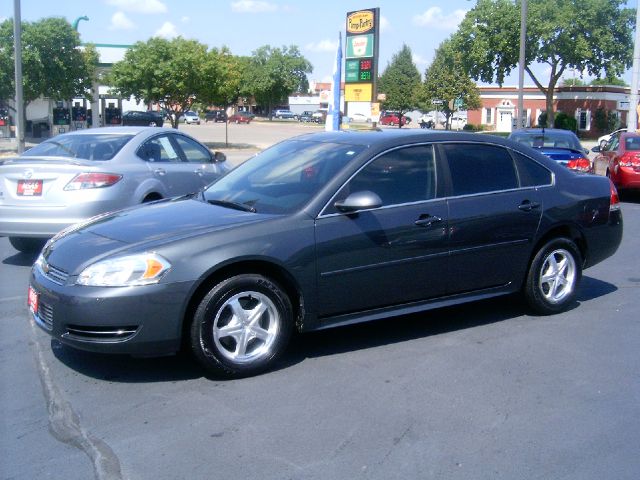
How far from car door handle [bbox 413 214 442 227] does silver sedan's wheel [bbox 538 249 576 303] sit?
1.35 metres

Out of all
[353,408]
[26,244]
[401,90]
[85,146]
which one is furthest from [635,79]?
[401,90]

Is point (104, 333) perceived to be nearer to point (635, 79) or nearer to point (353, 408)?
point (353, 408)

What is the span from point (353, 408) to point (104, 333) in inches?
64.3

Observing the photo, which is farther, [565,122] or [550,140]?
[565,122]

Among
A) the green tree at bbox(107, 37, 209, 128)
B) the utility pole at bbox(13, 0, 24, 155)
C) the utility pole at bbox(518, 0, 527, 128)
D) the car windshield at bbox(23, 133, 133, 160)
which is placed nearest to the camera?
the car windshield at bbox(23, 133, 133, 160)

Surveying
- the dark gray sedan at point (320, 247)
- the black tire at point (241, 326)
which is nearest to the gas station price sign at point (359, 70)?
the dark gray sedan at point (320, 247)

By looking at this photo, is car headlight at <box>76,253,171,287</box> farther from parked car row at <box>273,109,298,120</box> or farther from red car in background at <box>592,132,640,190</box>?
parked car row at <box>273,109,298,120</box>

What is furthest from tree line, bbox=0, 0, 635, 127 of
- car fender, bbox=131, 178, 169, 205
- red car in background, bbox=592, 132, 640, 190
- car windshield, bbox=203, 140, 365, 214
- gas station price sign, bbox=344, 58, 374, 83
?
car windshield, bbox=203, 140, 365, 214

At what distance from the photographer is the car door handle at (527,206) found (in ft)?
20.7

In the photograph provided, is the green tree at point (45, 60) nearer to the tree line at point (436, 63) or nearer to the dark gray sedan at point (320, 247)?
the tree line at point (436, 63)

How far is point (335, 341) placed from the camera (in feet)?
19.6

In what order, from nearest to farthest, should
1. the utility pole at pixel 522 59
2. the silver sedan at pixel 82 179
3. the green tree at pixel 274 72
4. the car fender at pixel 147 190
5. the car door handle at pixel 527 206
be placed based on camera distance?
1. the car door handle at pixel 527 206
2. the silver sedan at pixel 82 179
3. the car fender at pixel 147 190
4. the utility pole at pixel 522 59
5. the green tree at pixel 274 72

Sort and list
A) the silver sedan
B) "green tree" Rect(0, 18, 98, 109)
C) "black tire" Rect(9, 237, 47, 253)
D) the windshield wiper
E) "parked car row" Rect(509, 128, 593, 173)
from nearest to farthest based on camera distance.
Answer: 1. the windshield wiper
2. the silver sedan
3. "black tire" Rect(9, 237, 47, 253)
4. "parked car row" Rect(509, 128, 593, 173)
5. "green tree" Rect(0, 18, 98, 109)

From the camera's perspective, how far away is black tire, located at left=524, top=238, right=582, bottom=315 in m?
6.52
